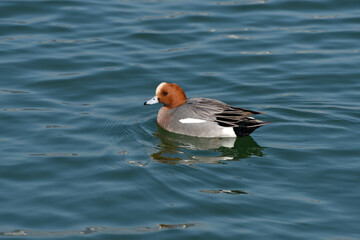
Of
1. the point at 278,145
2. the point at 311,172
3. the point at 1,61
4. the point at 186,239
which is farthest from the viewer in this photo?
the point at 1,61

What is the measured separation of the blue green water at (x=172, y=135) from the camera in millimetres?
7199

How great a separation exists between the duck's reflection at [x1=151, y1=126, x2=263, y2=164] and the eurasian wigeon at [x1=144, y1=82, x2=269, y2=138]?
0.10 metres

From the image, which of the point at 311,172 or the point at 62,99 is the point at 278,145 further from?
the point at 62,99

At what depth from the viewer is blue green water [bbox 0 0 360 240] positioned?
7199 millimetres

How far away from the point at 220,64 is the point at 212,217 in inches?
222

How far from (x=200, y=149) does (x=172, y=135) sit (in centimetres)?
81

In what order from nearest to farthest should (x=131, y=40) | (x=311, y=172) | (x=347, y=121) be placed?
(x=311, y=172)
(x=347, y=121)
(x=131, y=40)

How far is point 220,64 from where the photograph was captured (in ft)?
40.5

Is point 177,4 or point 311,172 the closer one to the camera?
point 311,172

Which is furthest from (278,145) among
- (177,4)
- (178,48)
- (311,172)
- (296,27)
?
(177,4)

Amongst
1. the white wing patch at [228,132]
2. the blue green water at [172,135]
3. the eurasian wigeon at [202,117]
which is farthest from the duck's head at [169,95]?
the white wing patch at [228,132]

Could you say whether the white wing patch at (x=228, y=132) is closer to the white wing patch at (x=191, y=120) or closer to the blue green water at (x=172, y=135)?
the blue green water at (x=172, y=135)

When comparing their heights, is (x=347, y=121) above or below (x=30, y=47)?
below

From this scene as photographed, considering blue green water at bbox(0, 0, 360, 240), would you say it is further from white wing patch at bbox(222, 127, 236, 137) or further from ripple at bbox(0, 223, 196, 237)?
white wing patch at bbox(222, 127, 236, 137)
